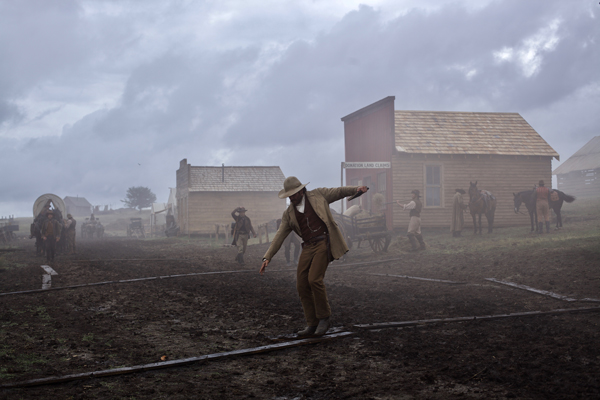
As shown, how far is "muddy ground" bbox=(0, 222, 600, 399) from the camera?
394cm

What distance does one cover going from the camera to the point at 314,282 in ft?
18.8

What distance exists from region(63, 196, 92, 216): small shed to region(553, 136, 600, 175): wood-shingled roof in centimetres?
8630

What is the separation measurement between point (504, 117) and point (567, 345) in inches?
863

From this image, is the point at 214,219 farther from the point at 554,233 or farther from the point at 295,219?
the point at 295,219

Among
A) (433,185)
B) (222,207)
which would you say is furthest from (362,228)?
(222,207)

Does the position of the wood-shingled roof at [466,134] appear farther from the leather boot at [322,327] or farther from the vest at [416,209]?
the leather boot at [322,327]

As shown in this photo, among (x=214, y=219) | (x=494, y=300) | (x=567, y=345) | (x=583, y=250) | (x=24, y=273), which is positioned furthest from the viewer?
(x=214, y=219)

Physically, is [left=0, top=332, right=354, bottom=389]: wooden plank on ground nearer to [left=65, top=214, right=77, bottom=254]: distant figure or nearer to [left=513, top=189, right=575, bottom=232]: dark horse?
[left=513, top=189, right=575, bottom=232]: dark horse

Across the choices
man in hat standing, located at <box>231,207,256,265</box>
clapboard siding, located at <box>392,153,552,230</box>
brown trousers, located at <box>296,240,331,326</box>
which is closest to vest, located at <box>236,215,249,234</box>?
man in hat standing, located at <box>231,207,256,265</box>

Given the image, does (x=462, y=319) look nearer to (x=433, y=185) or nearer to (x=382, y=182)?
(x=433, y=185)

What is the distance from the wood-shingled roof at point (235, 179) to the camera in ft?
108

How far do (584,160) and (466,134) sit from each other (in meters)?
31.2

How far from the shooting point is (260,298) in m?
8.49

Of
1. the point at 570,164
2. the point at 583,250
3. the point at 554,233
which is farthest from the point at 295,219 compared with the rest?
the point at 570,164
